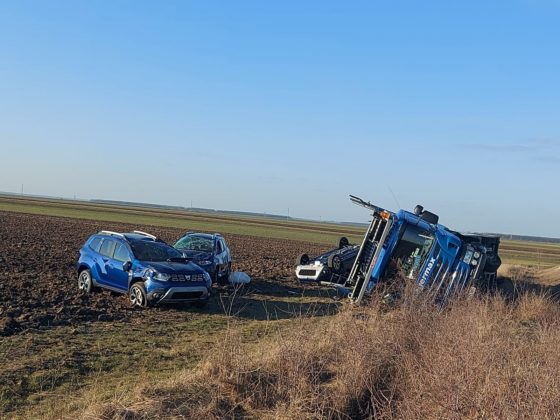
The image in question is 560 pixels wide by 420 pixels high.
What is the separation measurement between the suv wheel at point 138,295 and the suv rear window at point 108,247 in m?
1.44

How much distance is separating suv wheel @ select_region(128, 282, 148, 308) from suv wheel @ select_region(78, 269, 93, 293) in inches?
66.4

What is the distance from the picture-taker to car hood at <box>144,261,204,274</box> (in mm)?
13062

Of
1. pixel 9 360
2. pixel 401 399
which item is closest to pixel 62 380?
pixel 9 360

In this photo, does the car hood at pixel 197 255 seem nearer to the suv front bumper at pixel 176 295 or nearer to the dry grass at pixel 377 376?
the suv front bumper at pixel 176 295

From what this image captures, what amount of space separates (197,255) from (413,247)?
6.38 m

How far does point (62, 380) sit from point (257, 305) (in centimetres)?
778

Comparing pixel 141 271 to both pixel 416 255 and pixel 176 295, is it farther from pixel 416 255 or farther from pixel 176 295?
pixel 416 255

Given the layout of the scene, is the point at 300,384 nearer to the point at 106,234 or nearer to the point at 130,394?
the point at 130,394

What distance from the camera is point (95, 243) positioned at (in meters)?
15.0

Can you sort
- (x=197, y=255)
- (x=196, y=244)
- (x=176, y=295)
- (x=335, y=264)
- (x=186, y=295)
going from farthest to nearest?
(x=196, y=244)
(x=335, y=264)
(x=197, y=255)
(x=186, y=295)
(x=176, y=295)

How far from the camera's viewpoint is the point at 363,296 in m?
13.7

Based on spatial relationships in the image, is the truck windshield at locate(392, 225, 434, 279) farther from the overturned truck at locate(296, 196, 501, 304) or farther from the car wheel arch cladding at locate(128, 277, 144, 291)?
the car wheel arch cladding at locate(128, 277, 144, 291)

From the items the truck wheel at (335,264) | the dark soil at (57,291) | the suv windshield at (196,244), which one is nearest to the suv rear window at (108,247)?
the dark soil at (57,291)

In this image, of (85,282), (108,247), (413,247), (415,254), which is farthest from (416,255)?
(85,282)
